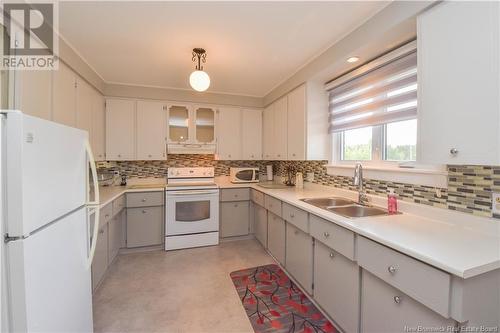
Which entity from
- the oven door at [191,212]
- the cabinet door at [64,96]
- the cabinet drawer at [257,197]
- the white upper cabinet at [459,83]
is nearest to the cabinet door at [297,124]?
the cabinet drawer at [257,197]

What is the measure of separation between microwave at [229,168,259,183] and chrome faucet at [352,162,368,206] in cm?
191

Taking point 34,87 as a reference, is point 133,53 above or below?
above

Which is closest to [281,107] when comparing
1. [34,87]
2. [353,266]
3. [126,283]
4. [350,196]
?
[350,196]

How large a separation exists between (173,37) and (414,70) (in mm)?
1957

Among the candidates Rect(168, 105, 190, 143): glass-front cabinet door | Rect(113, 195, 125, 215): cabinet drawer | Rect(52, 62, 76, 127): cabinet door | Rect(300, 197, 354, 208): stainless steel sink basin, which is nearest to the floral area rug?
Rect(300, 197, 354, 208): stainless steel sink basin

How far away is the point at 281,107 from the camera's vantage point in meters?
3.18

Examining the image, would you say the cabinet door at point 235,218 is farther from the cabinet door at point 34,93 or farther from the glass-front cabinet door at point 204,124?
the cabinet door at point 34,93

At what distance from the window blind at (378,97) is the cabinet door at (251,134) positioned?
1.44 m

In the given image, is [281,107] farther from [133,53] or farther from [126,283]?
[126,283]

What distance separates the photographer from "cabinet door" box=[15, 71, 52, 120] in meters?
1.45

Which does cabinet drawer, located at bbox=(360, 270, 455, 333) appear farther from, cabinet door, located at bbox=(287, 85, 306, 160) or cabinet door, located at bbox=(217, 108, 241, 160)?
cabinet door, located at bbox=(217, 108, 241, 160)

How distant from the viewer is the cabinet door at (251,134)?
12.3ft

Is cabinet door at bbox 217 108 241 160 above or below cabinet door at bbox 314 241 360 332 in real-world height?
above

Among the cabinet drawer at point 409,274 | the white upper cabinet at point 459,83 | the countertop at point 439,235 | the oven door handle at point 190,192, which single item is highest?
the white upper cabinet at point 459,83
